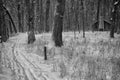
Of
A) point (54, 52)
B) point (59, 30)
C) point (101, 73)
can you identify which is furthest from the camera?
point (59, 30)

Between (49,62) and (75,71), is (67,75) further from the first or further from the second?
(49,62)

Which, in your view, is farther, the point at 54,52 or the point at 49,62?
the point at 54,52

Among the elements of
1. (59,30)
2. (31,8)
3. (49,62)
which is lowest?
(49,62)

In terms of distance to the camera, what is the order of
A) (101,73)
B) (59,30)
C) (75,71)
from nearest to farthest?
(101,73) → (75,71) → (59,30)

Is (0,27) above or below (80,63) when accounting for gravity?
above

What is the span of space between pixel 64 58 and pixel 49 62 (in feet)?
3.42

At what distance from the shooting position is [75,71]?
594 centimetres

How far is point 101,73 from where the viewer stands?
545cm

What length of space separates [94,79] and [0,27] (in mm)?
15468

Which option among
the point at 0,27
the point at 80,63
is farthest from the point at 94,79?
the point at 0,27

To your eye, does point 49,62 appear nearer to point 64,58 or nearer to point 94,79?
point 64,58

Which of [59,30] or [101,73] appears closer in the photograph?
[101,73]

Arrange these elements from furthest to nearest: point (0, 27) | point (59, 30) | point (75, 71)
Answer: point (0, 27), point (59, 30), point (75, 71)

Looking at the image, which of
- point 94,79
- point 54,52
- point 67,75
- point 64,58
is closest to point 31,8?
point 54,52
